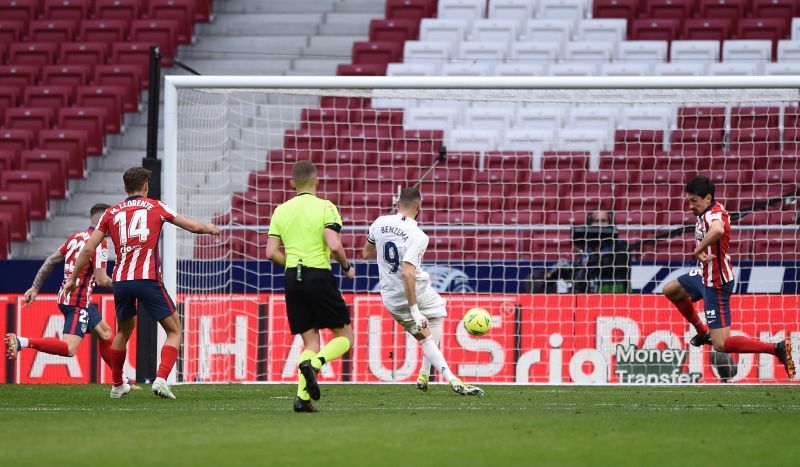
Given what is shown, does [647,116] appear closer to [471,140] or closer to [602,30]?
[471,140]

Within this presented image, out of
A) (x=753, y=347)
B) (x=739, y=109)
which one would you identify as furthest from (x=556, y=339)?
(x=739, y=109)

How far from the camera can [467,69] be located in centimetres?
1972

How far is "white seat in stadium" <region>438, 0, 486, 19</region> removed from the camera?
21781 mm

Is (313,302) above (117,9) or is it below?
below

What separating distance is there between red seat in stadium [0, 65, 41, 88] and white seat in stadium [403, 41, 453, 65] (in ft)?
21.7

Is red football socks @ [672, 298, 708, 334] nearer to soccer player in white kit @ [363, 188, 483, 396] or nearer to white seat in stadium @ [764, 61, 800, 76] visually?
soccer player in white kit @ [363, 188, 483, 396]

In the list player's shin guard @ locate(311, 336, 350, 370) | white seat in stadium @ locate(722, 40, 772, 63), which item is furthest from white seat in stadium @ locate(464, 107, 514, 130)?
player's shin guard @ locate(311, 336, 350, 370)

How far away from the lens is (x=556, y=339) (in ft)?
45.7

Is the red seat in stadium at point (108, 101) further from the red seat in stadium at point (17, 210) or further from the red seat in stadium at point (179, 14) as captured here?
the red seat in stadium at point (17, 210)

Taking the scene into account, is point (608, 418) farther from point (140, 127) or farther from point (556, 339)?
point (140, 127)

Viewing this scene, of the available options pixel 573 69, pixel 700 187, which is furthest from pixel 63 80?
pixel 700 187

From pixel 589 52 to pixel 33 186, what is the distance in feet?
29.7

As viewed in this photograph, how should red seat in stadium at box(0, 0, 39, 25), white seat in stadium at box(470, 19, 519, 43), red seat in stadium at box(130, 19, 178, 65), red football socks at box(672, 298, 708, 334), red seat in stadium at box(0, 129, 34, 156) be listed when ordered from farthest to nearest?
red seat in stadium at box(0, 0, 39, 25) < red seat in stadium at box(130, 19, 178, 65) < white seat in stadium at box(470, 19, 519, 43) < red seat in stadium at box(0, 129, 34, 156) < red football socks at box(672, 298, 708, 334)

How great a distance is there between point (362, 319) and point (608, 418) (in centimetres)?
611
